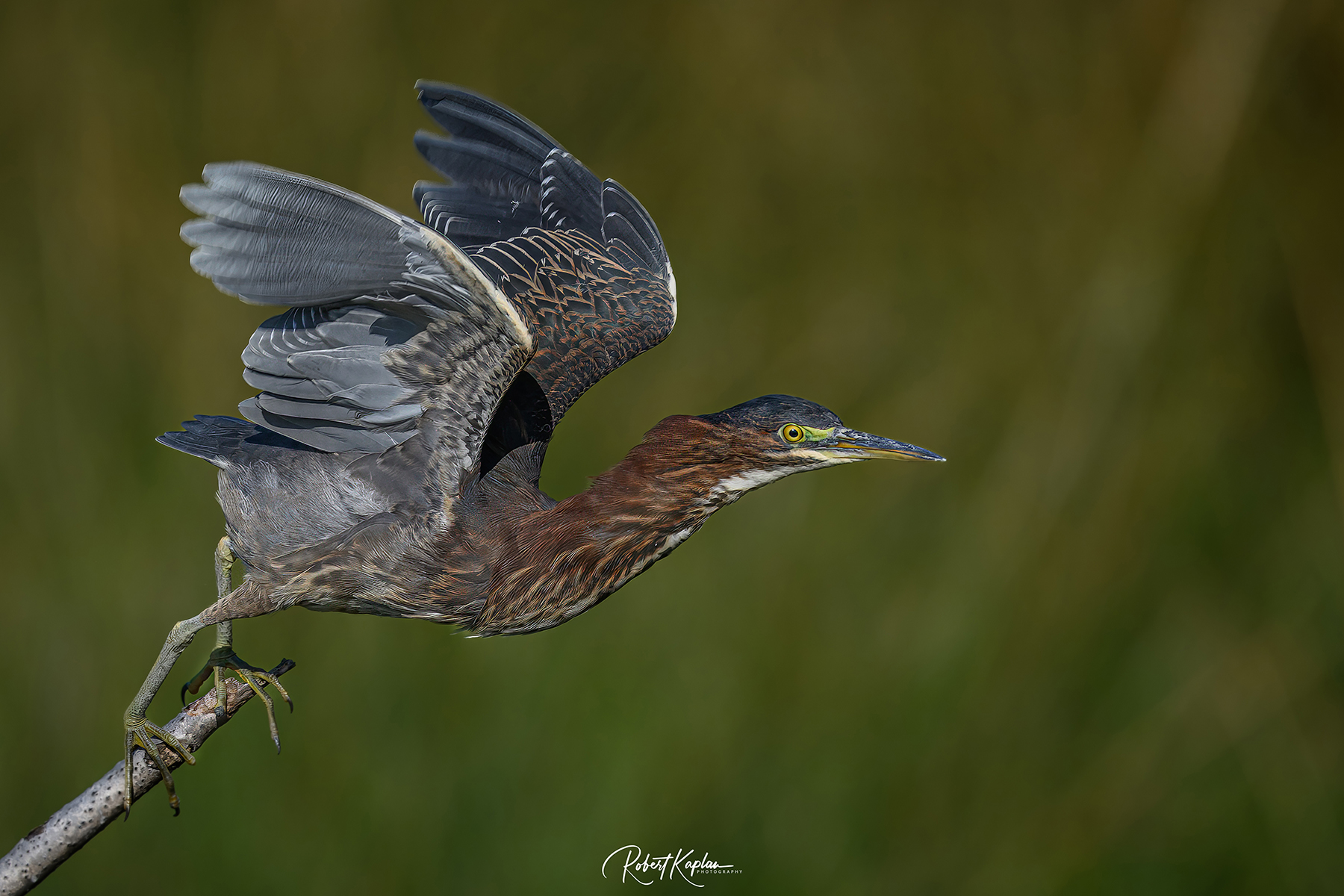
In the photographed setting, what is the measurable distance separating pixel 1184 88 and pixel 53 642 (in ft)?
20.2

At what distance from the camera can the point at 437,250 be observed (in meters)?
2.24

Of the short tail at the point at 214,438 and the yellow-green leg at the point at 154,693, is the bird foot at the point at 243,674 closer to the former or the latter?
the yellow-green leg at the point at 154,693

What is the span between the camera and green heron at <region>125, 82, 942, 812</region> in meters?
2.35

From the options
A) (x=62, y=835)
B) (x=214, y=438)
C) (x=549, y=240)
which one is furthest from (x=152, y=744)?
(x=549, y=240)

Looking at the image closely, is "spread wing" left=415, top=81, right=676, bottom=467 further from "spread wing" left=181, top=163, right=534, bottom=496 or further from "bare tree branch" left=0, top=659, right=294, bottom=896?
"bare tree branch" left=0, top=659, right=294, bottom=896

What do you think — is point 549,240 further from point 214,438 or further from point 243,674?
point 243,674

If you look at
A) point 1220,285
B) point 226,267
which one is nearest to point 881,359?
point 1220,285

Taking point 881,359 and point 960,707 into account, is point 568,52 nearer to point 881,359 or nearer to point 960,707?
point 881,359

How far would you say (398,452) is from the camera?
9.16 ft


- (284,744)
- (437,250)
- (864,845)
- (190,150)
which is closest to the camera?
(437,250)

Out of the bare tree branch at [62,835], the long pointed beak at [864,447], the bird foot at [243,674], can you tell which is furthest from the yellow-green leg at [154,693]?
the long pointed beak at [864,447]

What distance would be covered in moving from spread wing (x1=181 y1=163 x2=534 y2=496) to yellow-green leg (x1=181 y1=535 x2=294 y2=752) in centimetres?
66

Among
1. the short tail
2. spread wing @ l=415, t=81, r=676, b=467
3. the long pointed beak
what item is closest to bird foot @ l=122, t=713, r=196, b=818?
the short tail

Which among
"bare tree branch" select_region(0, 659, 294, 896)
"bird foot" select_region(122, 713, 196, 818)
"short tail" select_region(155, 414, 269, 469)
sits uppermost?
"short tail" select_region(155, 414, 269, 469)
